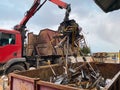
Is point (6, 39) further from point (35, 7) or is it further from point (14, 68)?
point (35, 7)

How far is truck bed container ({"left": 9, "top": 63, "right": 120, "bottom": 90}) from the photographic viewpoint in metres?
3.18

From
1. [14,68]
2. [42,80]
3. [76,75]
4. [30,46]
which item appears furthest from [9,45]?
[76,75]

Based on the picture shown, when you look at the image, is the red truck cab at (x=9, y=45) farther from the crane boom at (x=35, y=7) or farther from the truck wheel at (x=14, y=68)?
the crane boom at (x=35, y=7)

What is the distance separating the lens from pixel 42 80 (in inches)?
191

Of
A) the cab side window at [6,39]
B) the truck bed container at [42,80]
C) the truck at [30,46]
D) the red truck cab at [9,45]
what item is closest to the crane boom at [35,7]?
the truck at [30,46]

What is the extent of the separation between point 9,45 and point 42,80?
6062mm

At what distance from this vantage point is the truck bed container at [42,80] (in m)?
3.18

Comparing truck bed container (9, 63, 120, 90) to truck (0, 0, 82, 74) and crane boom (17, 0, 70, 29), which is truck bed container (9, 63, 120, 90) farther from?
crane boom (17, 0, 70, 29)

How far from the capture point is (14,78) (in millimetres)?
4320

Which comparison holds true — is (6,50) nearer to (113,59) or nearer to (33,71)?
(33,71)

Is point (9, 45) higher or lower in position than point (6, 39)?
lower

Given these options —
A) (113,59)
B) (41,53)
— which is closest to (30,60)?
(41,53)

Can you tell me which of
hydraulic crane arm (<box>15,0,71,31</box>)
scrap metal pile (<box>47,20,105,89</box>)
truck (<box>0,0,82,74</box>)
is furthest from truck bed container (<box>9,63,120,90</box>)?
hydraulic crane arm (<box>15,0,71,31</box>)

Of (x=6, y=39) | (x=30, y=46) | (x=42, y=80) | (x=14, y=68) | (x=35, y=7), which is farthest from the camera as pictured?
(x=30, y=46)
